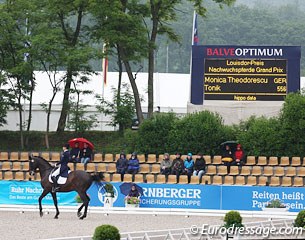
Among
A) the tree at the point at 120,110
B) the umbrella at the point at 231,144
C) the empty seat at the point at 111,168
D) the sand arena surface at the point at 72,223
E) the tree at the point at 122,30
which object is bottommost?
the sand arena surface at the point at 72,223

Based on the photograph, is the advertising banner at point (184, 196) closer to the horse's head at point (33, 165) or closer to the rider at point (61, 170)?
the rider at point (61, 170)

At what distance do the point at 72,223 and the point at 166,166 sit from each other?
22.1ft

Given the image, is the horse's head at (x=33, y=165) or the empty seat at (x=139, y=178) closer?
the horse's head at (x=33, y=165)

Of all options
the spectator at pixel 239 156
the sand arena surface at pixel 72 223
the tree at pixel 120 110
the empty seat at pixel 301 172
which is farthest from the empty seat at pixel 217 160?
the tree at pixel 120 110

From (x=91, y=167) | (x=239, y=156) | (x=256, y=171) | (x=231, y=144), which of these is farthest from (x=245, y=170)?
(x=91, y=167)

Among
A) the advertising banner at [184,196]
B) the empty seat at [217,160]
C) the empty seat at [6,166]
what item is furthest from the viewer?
the empty seat at [6,166]

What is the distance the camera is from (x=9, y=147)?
120 ft

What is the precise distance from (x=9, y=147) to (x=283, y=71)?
13.7m

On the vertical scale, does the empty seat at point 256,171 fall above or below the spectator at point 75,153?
below

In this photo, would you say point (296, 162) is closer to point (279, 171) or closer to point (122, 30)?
point (279, 171)

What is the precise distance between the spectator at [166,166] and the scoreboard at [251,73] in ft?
17.9

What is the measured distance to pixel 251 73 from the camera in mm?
31266

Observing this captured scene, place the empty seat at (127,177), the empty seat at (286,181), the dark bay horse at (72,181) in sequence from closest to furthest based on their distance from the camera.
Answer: the dark bay horse at (72,181) < the empty seat at (286,181) < the empty seat at (127,177)

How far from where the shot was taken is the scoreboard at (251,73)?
31.3 metres
